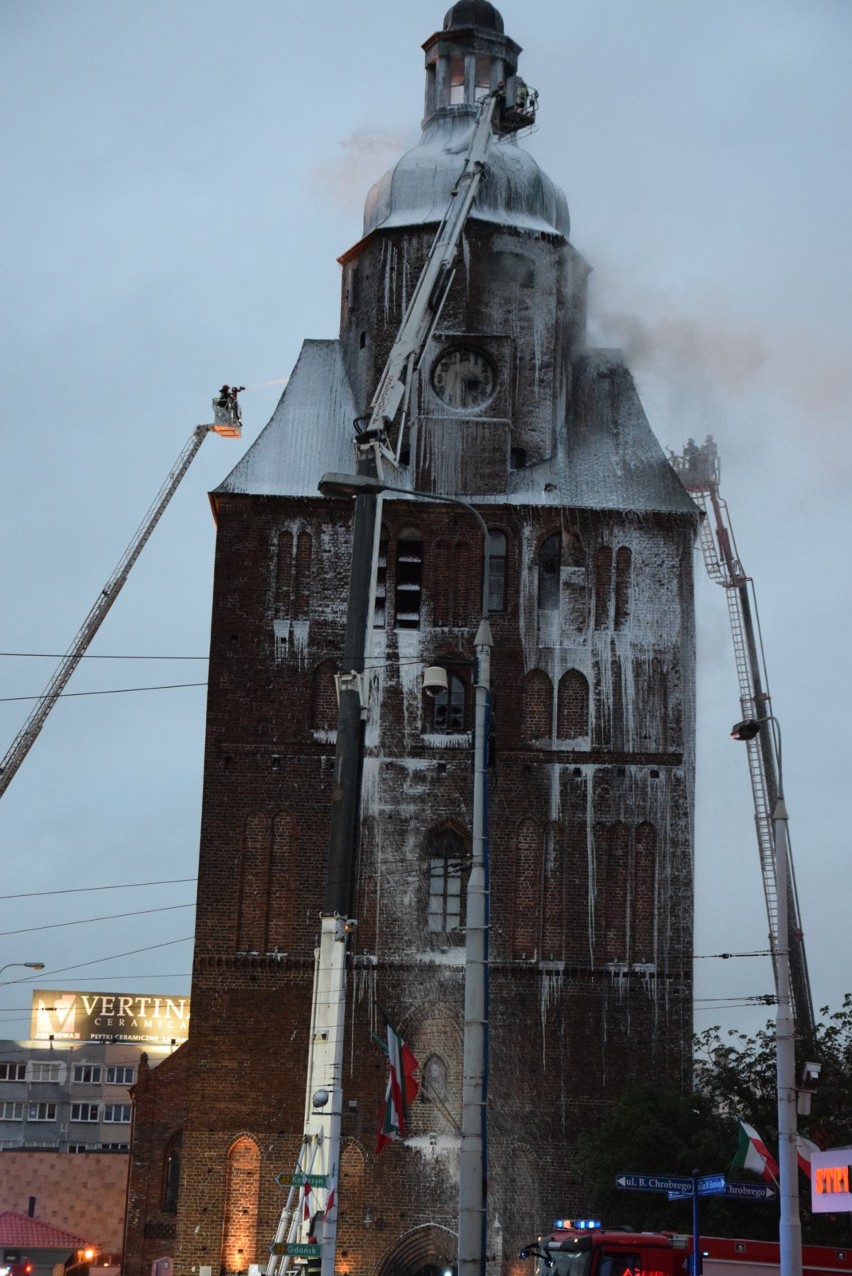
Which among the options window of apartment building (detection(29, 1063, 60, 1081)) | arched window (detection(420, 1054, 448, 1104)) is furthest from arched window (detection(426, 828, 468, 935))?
window of apartment building (detection(29, 1063, 60, 1081))

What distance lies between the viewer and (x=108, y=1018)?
389ft

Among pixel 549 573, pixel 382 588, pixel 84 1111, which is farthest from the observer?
pixel 84 1111

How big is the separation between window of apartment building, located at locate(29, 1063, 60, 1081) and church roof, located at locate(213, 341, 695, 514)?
69.6 m

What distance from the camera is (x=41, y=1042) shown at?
117688 mm

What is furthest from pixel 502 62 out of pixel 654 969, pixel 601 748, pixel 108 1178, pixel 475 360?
pixel 108 1178

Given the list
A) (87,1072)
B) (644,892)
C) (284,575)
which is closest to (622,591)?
(644,892)

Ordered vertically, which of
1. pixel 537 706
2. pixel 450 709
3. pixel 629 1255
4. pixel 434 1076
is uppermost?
pixel 537 706

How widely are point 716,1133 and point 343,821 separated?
1192 cm

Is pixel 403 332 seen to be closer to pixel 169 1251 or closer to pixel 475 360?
pixel 475 360

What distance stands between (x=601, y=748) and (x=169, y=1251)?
21.0 metres

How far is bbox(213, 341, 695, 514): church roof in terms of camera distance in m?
52.1

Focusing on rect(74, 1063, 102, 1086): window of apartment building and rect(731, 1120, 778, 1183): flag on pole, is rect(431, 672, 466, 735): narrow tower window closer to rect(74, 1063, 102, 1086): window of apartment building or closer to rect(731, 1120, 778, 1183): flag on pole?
rect(731, 1120, 778, 1183): flag on pole

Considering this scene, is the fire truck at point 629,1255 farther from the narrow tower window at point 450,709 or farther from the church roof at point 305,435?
the church roof at point 305,435

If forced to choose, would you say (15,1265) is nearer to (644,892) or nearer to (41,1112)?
(644,892)
